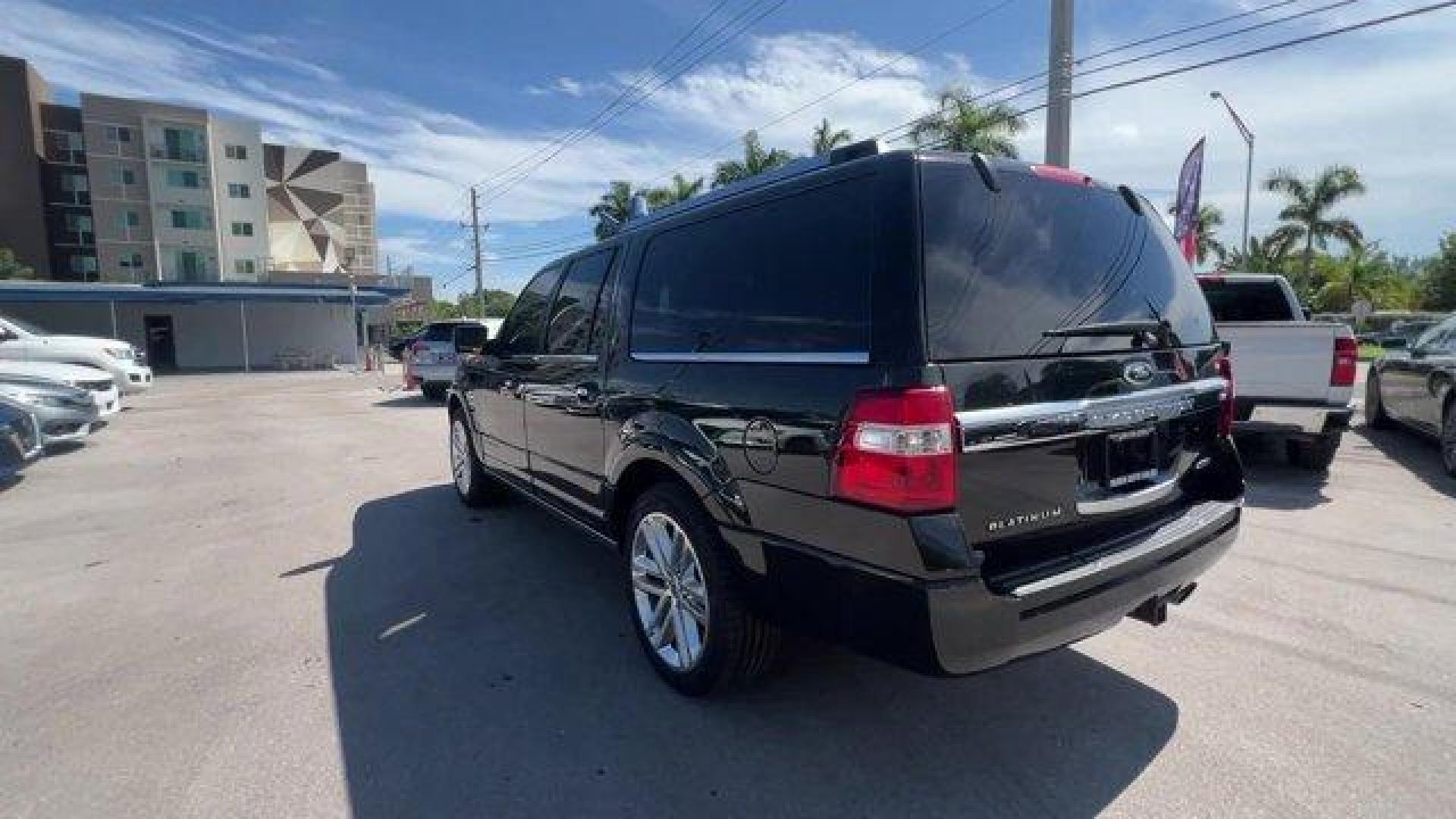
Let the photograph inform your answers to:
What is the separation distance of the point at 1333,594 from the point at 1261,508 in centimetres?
197

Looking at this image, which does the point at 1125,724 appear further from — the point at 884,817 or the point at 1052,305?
the point at 1052,305

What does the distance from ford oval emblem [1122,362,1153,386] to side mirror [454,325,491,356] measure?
4.21 metres

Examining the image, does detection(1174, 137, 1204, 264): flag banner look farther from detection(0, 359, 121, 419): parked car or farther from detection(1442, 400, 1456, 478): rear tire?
detection(0, 359, 121, 419): parked car

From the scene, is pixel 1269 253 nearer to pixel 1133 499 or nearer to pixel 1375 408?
pixel 1375 408

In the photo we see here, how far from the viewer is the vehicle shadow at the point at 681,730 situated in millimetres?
2480

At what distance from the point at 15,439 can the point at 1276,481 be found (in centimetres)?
1200

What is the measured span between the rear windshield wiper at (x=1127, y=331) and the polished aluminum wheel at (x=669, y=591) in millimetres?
1584

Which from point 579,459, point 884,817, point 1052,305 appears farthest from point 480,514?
point 1052,305

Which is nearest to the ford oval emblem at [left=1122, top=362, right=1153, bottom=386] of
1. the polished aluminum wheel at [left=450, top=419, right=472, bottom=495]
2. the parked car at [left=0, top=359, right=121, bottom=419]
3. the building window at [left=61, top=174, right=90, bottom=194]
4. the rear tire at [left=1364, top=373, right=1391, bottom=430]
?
the polished aluminum wheel at [left=450, top=419, right=472, bottom=495]

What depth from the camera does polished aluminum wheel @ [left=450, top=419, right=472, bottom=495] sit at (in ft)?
20.9

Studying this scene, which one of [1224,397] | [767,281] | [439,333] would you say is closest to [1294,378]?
[1224,397]

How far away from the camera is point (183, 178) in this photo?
51625 millimetres

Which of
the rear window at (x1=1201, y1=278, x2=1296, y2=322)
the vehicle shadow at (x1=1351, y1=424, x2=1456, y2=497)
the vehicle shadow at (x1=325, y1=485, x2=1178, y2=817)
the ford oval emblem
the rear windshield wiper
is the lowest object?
the vehicle shadow at (x1=325, y1=485, x2=1178, y2=817)

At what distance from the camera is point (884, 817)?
236cm
